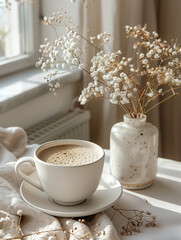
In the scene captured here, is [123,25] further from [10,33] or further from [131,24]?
[10,33]

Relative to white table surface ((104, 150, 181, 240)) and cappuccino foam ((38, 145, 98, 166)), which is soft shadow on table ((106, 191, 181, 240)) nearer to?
white table surface ((104, 150, 181, 240))

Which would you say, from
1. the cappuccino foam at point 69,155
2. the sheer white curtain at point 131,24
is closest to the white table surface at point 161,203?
the cappuccino foam at point 69,155

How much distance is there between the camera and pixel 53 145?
960 millimetres

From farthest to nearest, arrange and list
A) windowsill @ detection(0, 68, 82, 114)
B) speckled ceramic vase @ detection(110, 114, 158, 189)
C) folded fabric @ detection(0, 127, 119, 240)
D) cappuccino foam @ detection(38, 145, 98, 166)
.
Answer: windowsill @ detection(0, 68, 82, 114) < speckled ceramic vase @ detection(110, 114, 158, 189) < cappuccino foam @ detection(38, 145, 98, 166) < folded fabric @ detection(0, 127, 119, 240)

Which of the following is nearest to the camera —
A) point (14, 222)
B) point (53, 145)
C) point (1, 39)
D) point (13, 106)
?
point (14, 222)

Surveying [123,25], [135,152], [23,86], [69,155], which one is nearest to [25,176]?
[69,155]

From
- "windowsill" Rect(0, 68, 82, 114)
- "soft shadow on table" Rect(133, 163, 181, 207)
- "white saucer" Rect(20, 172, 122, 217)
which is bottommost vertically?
"soft shadow on table" Rect(133, 163, 181, 207)

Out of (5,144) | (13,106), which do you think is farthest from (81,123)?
(5,144)

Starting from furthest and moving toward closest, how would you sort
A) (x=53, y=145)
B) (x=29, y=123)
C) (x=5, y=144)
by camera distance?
(x=29, y=123), (x=5, y=144), (x=53, y=145)

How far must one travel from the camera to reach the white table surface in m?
0.83

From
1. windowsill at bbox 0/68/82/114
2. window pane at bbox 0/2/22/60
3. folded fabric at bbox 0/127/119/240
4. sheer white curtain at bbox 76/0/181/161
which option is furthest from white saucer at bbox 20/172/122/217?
window pane at bbox 0/2/22/60

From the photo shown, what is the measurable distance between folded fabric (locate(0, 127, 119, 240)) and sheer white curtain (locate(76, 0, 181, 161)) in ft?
3.07

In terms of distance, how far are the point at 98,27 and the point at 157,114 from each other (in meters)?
0.48

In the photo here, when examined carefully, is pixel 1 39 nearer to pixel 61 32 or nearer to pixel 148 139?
pixel 61 32
